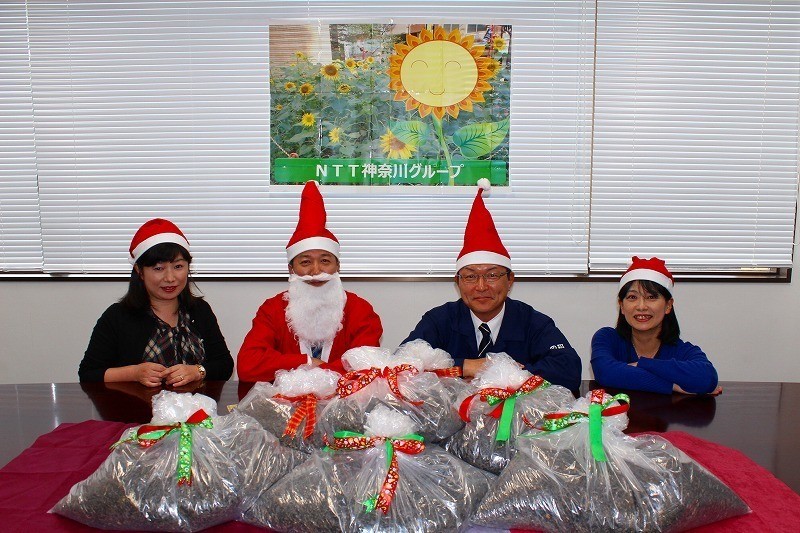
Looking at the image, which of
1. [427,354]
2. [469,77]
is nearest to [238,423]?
[427,354]

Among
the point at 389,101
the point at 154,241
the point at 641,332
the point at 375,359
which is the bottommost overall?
the point at 641,332

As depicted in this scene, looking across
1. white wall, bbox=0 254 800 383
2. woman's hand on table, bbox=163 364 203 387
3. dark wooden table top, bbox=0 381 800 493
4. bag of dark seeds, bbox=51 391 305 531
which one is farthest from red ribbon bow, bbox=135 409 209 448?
white wall, bbox=0 254 800 383

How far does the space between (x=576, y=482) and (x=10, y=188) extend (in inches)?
123

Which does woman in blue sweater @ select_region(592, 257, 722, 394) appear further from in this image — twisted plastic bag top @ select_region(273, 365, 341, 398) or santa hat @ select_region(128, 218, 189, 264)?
santa hat @ select_region(128, 218, 189, 264)

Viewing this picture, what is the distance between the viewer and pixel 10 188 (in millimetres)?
3238

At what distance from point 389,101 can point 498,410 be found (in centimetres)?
207

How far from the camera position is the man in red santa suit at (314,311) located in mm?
2461

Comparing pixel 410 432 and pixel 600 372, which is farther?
pixel 600 372

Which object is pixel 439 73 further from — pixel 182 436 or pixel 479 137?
pixel 182 436

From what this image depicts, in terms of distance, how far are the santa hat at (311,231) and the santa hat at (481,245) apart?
0.51 m

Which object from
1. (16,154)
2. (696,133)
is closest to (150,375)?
(16,154)

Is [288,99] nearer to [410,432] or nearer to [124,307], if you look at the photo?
[124,307]

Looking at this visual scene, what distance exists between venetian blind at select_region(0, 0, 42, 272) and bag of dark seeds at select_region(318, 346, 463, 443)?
2466mm

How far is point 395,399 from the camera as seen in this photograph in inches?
56.5
